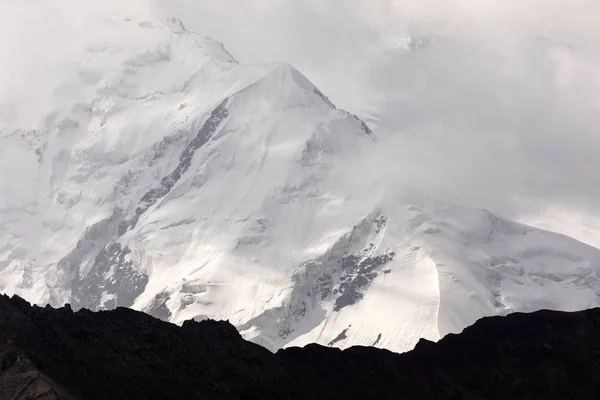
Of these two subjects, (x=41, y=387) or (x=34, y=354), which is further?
(x=34, y=354)

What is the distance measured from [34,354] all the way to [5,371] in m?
6.75

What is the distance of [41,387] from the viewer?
184375 millimetres

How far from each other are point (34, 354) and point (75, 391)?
7.16 metres

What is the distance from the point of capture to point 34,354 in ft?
656

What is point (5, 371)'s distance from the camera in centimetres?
19375

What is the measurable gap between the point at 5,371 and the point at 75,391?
9.19 m

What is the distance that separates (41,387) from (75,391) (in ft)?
44.9

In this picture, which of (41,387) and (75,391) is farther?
(75,391)

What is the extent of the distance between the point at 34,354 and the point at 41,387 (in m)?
16.0

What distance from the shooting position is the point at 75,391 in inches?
7785
